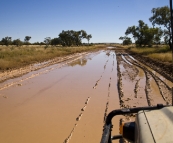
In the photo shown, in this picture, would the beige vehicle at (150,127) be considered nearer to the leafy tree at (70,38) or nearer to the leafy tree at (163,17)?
the leafy tree at (163,17)

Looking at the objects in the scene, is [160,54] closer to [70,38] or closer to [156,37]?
[156,37]

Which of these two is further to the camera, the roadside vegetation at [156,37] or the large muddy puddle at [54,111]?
the roadside vegetation at [156,37]

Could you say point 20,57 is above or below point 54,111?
above

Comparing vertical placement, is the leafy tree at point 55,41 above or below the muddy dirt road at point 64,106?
above

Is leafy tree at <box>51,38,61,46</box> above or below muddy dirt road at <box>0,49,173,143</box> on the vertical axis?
above

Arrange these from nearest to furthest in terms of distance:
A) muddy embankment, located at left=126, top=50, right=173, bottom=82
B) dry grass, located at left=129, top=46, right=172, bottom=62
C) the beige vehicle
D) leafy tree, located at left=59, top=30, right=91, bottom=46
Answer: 1. the beige vehicle
2. muddy embankment, located at left=126, top=50, right=173, bottom=82
3. dry grass, located at left=129, top=46, right=172, bottom=62
4. leafy tree, located at left=59, top=30, right=91, bottom=46

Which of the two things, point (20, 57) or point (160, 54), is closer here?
point (20, 57)

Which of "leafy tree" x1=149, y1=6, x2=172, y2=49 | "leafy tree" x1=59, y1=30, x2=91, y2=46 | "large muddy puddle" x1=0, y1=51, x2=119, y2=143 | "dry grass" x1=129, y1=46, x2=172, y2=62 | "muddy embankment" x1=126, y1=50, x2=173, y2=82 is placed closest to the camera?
"large muddy puddle" x1=0, y1=51, x2=119, y2=143

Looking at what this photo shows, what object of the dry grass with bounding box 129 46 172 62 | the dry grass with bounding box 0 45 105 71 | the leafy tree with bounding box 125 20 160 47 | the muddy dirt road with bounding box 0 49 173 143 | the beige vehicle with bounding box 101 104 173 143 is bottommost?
the muddy dirt road with bounding box 0 49 173 143

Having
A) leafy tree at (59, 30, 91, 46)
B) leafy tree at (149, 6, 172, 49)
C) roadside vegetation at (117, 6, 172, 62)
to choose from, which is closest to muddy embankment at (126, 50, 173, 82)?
roadside vegetation at (117, 6, 172, 62)

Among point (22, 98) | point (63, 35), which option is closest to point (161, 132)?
point (22, 98)

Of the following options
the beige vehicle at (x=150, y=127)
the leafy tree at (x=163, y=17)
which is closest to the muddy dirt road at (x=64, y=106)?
the beige vehicle at (x=150, y=127)

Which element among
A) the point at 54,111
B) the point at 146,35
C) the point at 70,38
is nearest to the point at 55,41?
the point at 70,38

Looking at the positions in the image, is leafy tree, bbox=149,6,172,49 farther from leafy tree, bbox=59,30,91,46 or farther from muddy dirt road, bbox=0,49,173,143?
leafy tree, bbox=59,30,91,46
